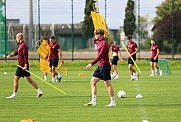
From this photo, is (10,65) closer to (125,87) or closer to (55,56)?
(55,56)

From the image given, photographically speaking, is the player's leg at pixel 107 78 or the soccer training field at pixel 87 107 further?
the player's leg at pixel 107 78

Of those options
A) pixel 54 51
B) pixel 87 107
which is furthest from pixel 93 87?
pixel 54 51

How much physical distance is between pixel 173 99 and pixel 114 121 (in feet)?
17.9

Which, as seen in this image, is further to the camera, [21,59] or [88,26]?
[88,26]

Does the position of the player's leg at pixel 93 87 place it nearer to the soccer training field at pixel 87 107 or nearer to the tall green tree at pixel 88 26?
the soccer training field at pixel 87 107

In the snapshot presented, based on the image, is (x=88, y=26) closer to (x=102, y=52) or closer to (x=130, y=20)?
(x=130, y=20)

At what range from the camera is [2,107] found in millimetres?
16406

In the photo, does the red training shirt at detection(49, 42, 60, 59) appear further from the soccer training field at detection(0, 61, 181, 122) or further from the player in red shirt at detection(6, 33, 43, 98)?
the player in red shirt at detection(6, 33, 43, 98)

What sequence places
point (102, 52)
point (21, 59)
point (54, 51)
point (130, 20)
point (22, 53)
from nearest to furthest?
point (102, 52), point (22, 53), point (21, 59), point (54, 51), point (130, 20)

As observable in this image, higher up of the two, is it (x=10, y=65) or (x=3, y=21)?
(x=3, y=21)

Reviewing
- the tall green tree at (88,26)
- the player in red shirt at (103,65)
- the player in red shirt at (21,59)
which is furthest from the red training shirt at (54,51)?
the tall green tree at (88,26)

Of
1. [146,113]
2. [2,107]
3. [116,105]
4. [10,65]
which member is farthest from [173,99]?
[10,65]

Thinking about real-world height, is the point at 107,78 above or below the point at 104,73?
below

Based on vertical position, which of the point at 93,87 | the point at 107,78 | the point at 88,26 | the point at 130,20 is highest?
the point at 130,20
